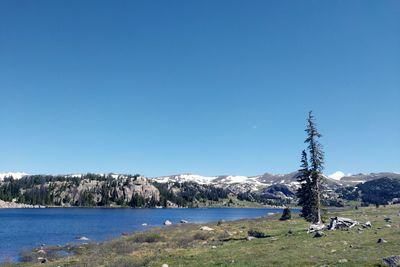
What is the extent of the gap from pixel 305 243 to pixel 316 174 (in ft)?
85.6

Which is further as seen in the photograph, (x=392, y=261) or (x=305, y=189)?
(x=305, y=189)

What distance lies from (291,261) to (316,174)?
1490 inches

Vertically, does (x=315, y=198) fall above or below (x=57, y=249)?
above

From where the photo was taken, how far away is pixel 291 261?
35094 millimetres

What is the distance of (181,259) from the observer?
42.2 m

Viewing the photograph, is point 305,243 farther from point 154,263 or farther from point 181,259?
point 154,263

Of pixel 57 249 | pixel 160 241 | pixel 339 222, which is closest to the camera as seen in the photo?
pixel 339 222

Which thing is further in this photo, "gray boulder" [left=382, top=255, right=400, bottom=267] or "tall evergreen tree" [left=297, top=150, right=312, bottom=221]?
"tall evergreen tree" [left=297, top=150, right=312, bottom=221]

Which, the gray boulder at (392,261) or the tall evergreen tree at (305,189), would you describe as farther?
the tall evergreen tree at (305,189)

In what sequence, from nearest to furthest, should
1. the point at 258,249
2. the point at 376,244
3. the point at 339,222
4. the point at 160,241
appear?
the point at 376,244
the point at 258,249
the point at 339,222
the point at 160,241

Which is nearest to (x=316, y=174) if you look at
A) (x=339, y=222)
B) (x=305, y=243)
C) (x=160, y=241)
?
(x=339, y=222)

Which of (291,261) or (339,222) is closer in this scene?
(291,261)

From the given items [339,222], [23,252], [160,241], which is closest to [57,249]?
[23,252]

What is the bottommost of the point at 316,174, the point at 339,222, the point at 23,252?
the point at 23,252
